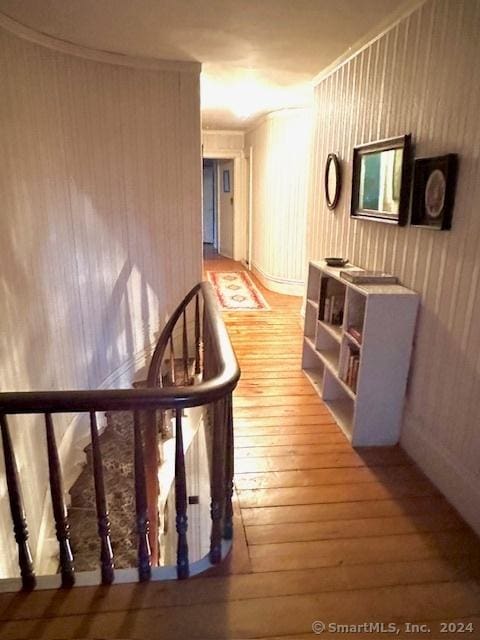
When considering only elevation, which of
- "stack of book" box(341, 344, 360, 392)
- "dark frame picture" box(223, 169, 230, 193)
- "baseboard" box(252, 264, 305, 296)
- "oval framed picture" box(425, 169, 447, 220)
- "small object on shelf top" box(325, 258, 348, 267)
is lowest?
"baseboard" box(252, 264, 305, 296)

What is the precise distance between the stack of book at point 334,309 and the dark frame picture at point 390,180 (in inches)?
23.8

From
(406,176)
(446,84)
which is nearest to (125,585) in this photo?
(406,176)

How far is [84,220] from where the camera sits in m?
3.28

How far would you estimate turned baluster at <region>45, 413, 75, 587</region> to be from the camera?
139cm

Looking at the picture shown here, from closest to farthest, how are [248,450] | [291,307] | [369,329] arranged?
[369,329]
[248,450]
[291,307]

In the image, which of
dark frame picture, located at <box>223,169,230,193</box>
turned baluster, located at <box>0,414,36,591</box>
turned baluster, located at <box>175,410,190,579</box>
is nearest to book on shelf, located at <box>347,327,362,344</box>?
turned baluster, located at <box>175,410,190,579</box>

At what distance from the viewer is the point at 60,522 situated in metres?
1.49

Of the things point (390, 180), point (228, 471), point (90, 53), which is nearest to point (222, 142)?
point (90, 53)

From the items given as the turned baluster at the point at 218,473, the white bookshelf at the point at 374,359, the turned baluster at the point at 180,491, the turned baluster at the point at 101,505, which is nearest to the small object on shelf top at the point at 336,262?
the white bookshelf at the point at 374,359

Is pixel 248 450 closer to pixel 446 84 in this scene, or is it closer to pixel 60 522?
pixel 60 522

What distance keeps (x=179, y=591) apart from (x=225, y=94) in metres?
4.67

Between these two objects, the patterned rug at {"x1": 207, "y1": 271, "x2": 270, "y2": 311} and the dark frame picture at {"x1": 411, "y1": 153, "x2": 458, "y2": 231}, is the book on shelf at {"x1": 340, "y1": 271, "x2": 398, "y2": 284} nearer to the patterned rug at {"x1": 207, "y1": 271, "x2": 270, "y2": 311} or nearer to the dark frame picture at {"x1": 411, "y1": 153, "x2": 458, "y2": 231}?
the dark frame picture at {"x1": 411, "y1": 153, "x2": 458, "y2": 231}

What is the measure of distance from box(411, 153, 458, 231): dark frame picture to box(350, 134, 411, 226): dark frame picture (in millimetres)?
95

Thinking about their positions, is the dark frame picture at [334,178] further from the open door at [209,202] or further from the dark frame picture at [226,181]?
the open door at [209,202]
